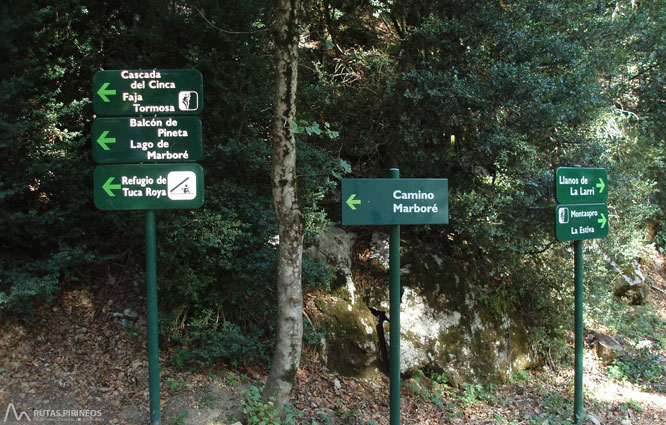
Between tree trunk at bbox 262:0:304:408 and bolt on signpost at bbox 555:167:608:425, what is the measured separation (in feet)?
9.74

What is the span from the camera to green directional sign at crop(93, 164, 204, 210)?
384 centimetres

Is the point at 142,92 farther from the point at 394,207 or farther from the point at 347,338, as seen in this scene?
the point at 347,338

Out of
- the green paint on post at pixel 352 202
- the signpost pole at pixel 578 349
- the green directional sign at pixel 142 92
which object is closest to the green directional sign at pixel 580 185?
the signpost pole at pixel 578 349

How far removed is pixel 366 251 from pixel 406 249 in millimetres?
676

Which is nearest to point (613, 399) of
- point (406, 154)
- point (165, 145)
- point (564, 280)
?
point (564, 280)

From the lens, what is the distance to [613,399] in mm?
7371

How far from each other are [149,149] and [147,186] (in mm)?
312

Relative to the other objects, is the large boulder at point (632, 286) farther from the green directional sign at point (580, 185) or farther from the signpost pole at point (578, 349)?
the green directional sign at point (580, 185)

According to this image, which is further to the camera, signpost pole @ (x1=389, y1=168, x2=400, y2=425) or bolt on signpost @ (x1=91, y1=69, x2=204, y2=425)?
signpost pole @ (x1=389, y1=168, x2=400, y2=425)

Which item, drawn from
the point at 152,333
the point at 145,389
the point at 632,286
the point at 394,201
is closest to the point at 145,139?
the point at 152,333

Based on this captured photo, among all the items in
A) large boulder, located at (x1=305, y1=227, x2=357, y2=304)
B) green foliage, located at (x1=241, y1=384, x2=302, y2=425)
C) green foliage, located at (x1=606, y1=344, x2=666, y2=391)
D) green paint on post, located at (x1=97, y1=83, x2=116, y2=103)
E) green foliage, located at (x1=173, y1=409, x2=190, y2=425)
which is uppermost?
green paint on post, located at (x1=97, y1=83, x2=116, y2=103)

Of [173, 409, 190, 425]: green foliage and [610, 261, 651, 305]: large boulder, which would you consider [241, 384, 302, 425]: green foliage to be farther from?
[610, 261, 651, 305]: large boulder

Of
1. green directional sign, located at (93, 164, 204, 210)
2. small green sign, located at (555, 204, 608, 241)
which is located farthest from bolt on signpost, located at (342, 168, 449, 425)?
small green sign, located at (555, 204, 608, 241)

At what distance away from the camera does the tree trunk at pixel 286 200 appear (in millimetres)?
4621
